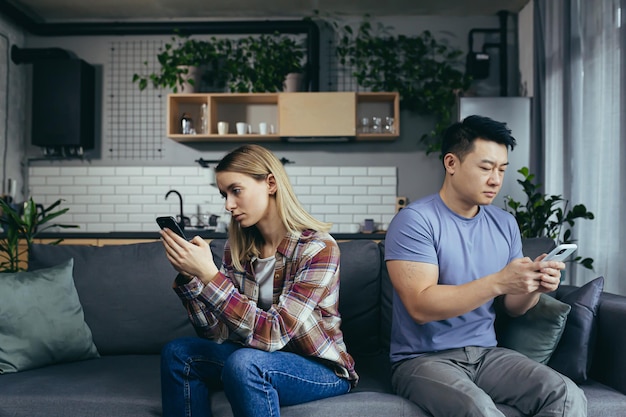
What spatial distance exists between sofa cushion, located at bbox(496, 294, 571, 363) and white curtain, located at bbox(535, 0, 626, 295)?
1.35 metres

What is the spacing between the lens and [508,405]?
1.68 m

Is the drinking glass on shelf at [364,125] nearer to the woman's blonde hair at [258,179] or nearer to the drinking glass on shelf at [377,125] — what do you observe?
the drinking glass on shelf at [377,125]

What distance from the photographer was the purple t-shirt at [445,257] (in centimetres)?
182

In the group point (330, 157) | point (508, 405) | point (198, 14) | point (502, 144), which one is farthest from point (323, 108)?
point (508, 405)

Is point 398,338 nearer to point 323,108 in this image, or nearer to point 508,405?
point 508,405

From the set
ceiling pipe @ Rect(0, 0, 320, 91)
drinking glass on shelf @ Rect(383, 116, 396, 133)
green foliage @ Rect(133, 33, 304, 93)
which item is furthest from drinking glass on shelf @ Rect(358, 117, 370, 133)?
green foliage @ Rect(133, 33, 304, 93)

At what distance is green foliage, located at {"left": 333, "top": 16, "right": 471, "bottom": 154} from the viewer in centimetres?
511

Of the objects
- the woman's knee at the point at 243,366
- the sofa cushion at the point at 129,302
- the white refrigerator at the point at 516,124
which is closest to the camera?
the woman's knee at the point at 243,366

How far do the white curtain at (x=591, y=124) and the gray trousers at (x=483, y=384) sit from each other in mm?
1631

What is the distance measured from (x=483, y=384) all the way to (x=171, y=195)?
4092 mm

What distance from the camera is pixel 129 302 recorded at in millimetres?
2250

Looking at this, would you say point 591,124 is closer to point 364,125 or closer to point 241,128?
point 364,125

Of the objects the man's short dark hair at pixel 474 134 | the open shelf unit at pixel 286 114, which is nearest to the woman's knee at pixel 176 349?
the man's short dark hair at pixel 474 134

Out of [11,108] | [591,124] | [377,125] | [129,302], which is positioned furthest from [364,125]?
[129,302]
